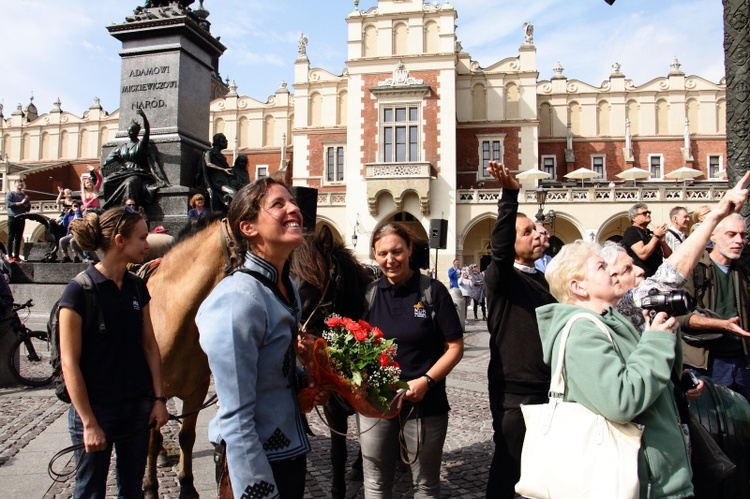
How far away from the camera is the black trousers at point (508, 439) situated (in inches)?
111

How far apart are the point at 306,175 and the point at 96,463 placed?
1215 inches

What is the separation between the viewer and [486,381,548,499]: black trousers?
2.83 m

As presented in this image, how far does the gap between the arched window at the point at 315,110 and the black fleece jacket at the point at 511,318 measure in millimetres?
31580

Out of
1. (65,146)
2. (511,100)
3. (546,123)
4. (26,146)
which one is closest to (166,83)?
(511,100)

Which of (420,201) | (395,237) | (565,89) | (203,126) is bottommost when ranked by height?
(395,237)

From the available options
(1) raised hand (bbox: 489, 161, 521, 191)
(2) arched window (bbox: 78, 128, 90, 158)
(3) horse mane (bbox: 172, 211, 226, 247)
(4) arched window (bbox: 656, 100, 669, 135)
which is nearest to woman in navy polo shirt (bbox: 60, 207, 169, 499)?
(3) horse mane (bbox: 172, 211, 226, 247)

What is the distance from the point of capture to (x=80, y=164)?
41.3m

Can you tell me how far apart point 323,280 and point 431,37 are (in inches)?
1103

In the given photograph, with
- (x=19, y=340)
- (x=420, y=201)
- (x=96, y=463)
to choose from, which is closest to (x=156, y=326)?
(x=96, y=463)

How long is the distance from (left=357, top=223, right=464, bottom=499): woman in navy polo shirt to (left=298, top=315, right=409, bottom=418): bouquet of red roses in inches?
21.5

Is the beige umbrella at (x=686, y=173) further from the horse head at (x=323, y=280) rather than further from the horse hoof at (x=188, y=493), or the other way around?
the horse hoof at (x=188, y=493)

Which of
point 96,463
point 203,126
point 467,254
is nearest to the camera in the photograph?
point 96,463

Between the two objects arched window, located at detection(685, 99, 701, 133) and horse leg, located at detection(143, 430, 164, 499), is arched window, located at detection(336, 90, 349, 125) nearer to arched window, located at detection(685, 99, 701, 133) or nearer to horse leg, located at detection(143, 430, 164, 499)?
arched window, located at detection(685, 99, 701, 133)

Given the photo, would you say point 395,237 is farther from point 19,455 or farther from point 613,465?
point 19,455
